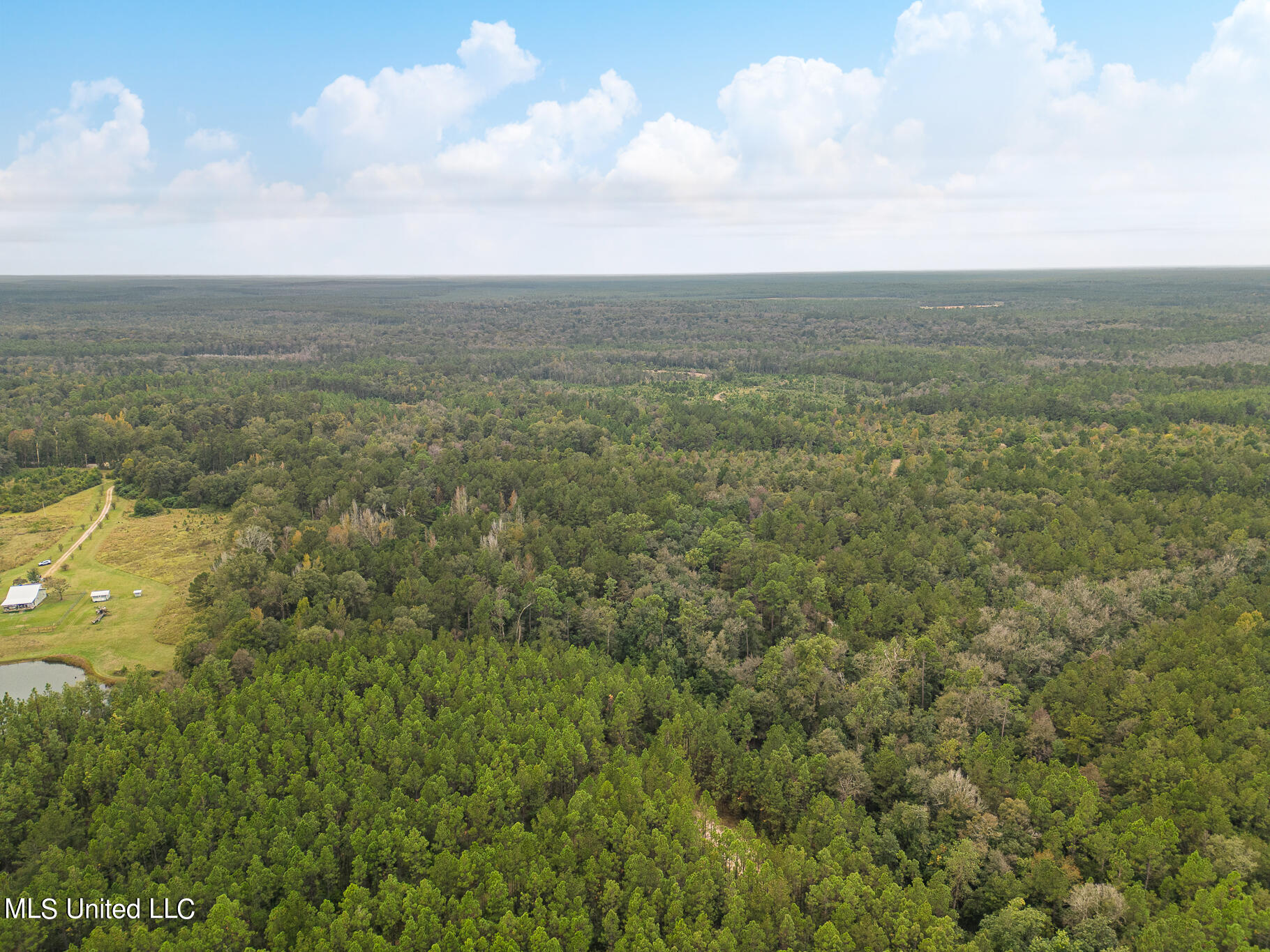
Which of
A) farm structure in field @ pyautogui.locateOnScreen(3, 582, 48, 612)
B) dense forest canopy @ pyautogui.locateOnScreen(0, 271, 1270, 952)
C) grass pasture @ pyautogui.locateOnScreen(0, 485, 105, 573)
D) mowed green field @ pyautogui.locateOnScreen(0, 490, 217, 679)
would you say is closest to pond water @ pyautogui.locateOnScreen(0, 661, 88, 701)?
mowed green field @ pyautogui.locateOnScreen(0, 490, 217, 679)

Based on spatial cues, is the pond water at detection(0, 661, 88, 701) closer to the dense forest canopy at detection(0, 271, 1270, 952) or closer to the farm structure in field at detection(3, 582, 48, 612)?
the dense forest canopy at detection(0, 271, 1270, 952)

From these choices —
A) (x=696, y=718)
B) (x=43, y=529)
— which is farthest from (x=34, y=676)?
(x=696, y=718)

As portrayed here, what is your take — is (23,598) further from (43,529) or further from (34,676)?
(43,529)

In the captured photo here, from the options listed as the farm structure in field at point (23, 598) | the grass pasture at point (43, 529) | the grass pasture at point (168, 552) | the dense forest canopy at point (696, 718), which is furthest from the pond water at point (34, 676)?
the grass pasture at point (43, 529)

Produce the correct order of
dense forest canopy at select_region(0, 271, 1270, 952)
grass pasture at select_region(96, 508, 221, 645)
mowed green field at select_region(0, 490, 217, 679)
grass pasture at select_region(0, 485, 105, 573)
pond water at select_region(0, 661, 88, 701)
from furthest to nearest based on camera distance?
grass pasture at select_region(0, 485, 105, 573) < grass pasture at select_region(96, 508, 221, 645) < mowed green field at select_region(0, 490, 217, 679) < pond water at select_region(0, 661, 88, 701) < dense forest canopy at select_region(0, 271, 1270, 952)

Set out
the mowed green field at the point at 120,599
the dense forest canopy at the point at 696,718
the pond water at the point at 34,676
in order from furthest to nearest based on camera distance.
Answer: the mowed green field at the point at 120,599
the pond water at the point at 34,676
the dense forest canopy at the point at 696,718

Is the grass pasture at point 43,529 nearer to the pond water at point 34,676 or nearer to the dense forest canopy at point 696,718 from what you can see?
the pond water at point 34,676
